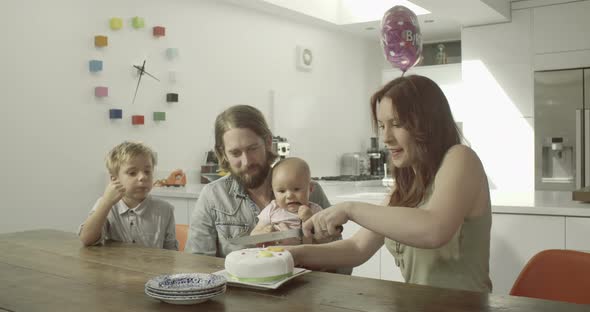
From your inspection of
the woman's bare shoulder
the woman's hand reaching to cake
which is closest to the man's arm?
the woman's hand reaching to cake

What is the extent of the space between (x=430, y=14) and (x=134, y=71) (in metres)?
2.75

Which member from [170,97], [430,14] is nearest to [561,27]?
[430,14]

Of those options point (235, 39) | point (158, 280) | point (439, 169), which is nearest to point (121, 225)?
point (158, 280)

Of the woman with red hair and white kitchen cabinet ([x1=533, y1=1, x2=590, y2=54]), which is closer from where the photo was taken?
the woman with red hair

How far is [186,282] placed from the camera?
1.30 meters

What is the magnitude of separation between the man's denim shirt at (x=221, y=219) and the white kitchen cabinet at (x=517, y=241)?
1.29 metres

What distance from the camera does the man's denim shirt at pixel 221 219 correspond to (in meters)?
2.05

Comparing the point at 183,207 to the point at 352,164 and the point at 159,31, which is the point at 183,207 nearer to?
the point at 159,31

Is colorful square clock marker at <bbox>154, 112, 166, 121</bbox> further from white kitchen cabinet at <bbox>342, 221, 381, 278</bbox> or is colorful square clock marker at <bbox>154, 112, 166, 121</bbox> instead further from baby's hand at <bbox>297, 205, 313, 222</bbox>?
baby's hand at <bbox>297, 205, 313, 222</bbox>

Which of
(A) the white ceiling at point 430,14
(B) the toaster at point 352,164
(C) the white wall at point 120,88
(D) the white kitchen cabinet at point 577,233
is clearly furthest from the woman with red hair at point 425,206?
(B) the toaster at point 352,164

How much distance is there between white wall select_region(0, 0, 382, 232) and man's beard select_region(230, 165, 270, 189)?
1.98 meters

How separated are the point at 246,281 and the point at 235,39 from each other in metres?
Answer: 3.99

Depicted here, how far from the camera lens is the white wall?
3.48 m

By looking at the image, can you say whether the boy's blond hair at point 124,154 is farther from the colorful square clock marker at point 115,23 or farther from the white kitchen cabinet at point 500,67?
the white kitchen cabinet at point 500,67
